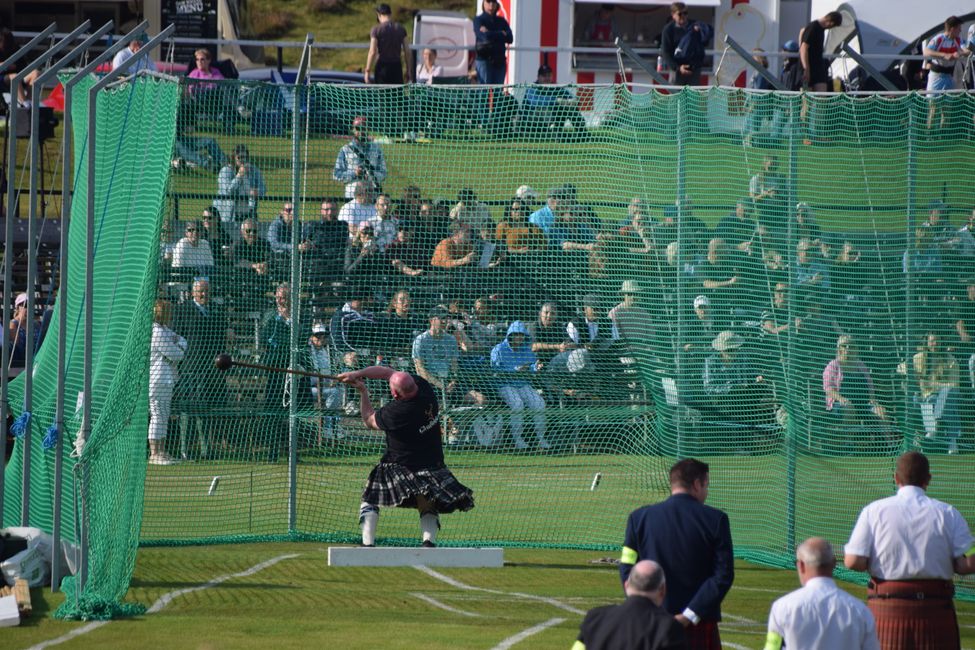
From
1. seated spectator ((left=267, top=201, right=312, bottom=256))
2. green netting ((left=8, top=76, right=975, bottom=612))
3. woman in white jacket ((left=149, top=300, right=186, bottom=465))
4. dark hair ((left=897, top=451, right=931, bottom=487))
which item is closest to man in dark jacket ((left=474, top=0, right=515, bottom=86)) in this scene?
green netting ((left=8, top=76, right=975, bottom=612))

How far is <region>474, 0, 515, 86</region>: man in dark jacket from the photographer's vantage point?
1986 cm

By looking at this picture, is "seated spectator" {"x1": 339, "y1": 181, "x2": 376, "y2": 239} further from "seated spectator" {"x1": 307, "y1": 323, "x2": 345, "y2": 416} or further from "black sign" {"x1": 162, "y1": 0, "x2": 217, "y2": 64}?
"black sign" {"x1": 162, "y1": 0, "x2": 217, "y2": 64}

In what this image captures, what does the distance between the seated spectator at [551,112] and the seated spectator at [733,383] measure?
87.7 inches

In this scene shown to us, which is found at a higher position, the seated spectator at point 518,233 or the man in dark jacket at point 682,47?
the man in dark jacket at point 682,47

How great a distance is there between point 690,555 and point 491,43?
14.1 m

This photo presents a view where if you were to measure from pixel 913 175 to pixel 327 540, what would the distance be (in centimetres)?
557

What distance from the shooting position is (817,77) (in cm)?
1844

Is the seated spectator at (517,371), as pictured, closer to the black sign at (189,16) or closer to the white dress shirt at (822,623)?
the white dress shirt at (822,623)

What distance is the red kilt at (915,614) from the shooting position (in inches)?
279

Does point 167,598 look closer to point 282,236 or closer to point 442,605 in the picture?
point 442,605

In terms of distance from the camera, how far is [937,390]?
10.8 m

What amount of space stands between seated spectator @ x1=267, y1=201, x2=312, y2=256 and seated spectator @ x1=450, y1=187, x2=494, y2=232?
4.40 ft

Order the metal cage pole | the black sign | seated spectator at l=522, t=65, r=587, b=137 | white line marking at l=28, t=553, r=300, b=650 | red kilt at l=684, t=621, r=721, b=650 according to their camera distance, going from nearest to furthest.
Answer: red kilt at l=684, t=621, r=721, b=650
white line marking at l=28, t=553, r=300, b=650
the metal cage pole
seated spectator at l=522, t=65, r=587, b=137
the black sign

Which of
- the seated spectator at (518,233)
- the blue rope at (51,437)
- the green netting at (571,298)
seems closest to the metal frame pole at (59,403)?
the blue rope at (51,437)
